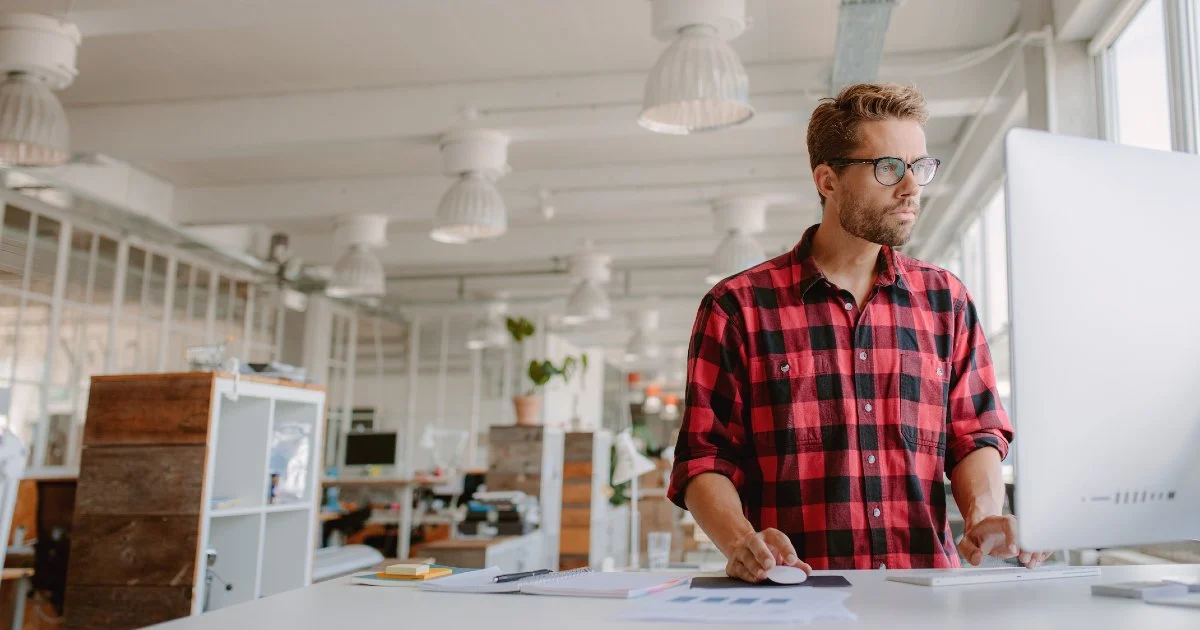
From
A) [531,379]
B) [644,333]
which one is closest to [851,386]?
[531,379]

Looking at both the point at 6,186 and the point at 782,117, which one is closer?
the point at 782,117

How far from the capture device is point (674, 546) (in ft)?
32.6

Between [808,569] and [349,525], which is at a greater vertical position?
[808,569]

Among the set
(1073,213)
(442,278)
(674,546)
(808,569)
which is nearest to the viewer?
(1073,213)

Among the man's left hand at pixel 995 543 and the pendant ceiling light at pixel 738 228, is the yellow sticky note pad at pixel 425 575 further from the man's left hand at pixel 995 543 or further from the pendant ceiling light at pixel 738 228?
the pendant ceiling light at pixel 738 228

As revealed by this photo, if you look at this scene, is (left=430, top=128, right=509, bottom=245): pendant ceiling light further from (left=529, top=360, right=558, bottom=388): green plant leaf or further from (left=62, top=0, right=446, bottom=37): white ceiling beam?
(left=529, top=360, right=558, bottom=388): green plant leaf

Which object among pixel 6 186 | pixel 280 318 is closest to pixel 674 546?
pixel 280 318

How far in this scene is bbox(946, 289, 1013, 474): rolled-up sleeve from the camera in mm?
1793

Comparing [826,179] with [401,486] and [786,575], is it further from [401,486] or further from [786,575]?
[401,486]

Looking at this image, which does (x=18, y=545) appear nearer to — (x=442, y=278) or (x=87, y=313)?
(x=87, y=313)

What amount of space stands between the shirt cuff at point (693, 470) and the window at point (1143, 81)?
2811 mm

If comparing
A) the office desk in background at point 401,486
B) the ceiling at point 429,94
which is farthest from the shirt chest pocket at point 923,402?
the office desk in background at point 401,486

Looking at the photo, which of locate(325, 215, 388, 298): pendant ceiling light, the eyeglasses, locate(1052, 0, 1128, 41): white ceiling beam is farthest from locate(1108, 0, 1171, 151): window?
locate(325, 215, 388, 298): pendant ceiling light

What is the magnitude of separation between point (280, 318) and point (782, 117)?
7.52 metres
